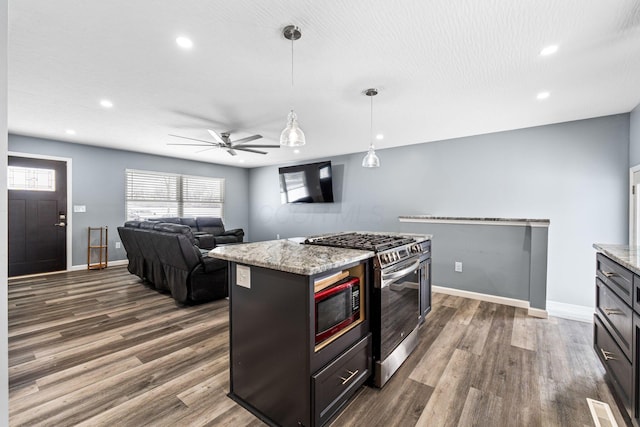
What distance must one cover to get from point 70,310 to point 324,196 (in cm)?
465

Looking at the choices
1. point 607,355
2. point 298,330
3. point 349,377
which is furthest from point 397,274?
point 607,355

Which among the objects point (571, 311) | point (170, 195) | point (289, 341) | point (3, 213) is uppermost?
point (170, 195)

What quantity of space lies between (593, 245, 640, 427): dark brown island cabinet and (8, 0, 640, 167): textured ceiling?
5.12 feet

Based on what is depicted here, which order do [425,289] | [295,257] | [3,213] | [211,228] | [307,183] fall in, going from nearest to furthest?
[3,213]
[295,257]
[425,289]
[307,183]
[211,228]

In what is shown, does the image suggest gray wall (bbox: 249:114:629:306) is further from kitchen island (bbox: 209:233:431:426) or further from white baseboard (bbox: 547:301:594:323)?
kitchen island (bbox: 209:233:431:426)

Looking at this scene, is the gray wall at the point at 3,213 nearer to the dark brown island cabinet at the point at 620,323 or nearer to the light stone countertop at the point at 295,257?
the light stone countertop at the point at 295,257

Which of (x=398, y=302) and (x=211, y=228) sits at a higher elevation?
(x=211, y=228)

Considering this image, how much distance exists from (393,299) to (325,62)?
1.99m

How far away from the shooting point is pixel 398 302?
6.97ft

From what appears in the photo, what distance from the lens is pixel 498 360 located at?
7.49 ft

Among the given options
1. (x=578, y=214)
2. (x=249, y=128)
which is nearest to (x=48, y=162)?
(x=249, y=128)

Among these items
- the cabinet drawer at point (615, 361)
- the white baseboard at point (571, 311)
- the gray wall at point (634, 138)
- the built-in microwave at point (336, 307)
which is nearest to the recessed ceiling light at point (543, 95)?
the gray wall at point (634, 138)

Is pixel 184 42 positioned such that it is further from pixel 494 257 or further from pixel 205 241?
pixel 205 241

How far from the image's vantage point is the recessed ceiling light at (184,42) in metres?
2.02
